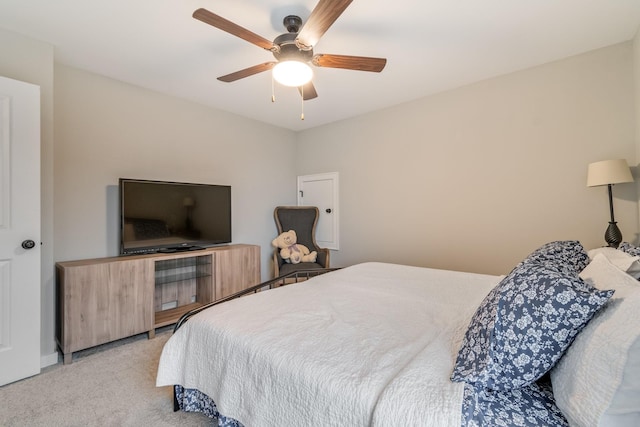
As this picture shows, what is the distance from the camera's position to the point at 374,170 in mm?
3797

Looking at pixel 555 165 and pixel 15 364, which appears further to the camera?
pixel 555 165

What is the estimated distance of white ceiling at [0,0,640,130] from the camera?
6.24 feet

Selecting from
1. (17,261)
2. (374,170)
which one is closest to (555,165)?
(374,170)

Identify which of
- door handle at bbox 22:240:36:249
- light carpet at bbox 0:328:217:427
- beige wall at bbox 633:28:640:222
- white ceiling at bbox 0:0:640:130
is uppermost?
white ceiling at bbox 0:0:640:130

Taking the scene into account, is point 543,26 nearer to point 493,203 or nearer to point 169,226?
point 493,203

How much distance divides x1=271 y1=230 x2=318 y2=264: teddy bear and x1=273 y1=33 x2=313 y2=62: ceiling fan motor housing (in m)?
2.49

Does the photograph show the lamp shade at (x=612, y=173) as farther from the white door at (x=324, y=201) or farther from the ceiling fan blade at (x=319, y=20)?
the white door at (x=324, y=201)

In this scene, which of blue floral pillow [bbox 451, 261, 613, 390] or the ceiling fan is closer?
blue floral pillow [bbox 451, 261, 613, 390]

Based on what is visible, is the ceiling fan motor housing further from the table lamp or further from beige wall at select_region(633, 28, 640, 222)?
beige wall at select_region(633, 28, 640, 222)

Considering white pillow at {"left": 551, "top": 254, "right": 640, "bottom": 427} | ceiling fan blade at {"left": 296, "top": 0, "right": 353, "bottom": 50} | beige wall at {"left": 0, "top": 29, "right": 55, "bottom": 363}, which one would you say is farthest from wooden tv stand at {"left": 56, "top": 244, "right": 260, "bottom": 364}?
white pillow at {"left": 551, "top": 254, "right": 640, "bottom": 427}

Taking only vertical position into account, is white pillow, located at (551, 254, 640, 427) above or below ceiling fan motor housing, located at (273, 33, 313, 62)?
below

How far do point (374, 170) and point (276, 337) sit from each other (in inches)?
116

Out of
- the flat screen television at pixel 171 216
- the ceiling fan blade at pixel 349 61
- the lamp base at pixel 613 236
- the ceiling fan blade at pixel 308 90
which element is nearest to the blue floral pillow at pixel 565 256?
the lamp base at pixel 613 236

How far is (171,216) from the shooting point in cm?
310
